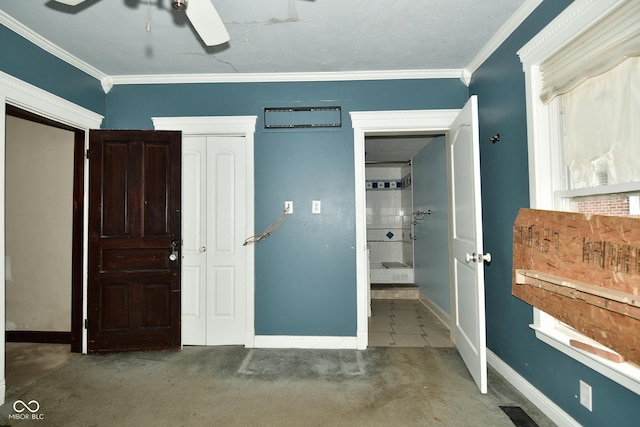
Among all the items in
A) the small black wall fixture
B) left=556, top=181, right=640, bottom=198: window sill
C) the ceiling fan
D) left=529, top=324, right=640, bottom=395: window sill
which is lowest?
left=529, top=324, right=640, bottom=395: window sill

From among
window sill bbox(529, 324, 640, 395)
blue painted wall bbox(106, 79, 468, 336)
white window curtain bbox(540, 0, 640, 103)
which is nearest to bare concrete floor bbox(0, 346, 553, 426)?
blue painted wall bbox(106, 79, 468, 336)

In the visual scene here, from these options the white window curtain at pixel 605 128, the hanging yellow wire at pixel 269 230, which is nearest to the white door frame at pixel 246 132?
the hanging yellow wire at pixel 269 230

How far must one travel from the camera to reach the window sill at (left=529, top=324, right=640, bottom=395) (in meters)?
1.29

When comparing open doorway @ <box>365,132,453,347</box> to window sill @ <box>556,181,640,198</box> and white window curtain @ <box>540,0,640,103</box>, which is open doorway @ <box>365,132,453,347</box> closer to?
white window curtain @ <box>540,0,640,103</box>

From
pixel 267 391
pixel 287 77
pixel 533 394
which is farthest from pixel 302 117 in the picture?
pixel 533 394

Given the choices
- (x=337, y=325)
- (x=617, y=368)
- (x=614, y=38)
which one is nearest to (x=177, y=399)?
(x=337, y=325)

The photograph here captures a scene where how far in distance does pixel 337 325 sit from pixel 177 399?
1.39 meters

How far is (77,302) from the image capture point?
2.72 m

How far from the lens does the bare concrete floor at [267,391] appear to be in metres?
1.84

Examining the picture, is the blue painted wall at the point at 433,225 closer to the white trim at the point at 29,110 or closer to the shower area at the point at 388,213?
the shower area at the point at 388,213

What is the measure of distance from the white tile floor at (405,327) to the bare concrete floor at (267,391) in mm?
232

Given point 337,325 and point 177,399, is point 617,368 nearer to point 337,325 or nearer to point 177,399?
point 337,325

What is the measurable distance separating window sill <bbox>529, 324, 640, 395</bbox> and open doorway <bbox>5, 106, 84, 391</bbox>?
13.1ft

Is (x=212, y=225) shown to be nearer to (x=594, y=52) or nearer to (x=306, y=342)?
(x=306, y=342)
